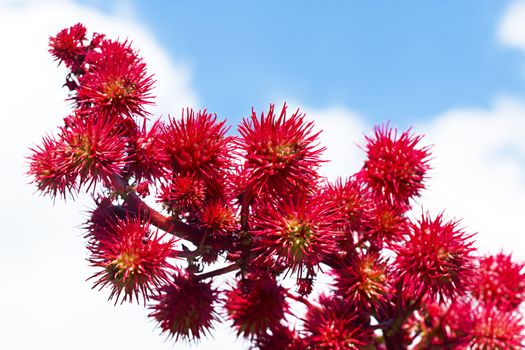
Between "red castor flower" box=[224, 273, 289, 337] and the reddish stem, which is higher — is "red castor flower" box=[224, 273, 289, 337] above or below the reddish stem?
below

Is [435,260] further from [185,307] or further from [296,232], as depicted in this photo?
[185,307]

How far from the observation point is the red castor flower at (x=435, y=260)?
1902 mm

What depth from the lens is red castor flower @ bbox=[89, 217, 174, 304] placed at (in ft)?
6.12

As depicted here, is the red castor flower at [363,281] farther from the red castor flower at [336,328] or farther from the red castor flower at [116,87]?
the red castor flower at [116,87]

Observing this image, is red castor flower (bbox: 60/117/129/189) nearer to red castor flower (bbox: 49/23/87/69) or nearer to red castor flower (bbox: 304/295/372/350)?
red castor flower (bbox: 49/23/87/69)

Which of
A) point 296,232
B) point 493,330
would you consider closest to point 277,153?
point 296,232

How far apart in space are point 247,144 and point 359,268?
0.52 meters

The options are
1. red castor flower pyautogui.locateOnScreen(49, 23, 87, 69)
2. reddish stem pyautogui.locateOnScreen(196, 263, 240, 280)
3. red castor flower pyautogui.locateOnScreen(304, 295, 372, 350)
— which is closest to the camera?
red castor flower pyautogui.locateOnScreen(304, 295, 372, 350)

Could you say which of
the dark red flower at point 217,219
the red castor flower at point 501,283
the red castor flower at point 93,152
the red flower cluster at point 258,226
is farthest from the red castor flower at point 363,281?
the red castor flower at point 93,152

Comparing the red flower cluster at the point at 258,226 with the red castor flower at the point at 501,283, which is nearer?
the red flower cluster at the point at 258,226

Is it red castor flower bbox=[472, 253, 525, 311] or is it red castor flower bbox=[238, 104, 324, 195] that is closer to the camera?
red castor flower bbox=[238, 104, 324, 195]

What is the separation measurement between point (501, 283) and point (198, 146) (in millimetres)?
1271

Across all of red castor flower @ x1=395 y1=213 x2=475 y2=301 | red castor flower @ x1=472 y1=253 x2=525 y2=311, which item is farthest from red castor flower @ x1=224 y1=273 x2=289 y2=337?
red castor flower @ x1=472 y1=253 x2=525 y2=311

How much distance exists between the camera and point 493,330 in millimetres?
1990
